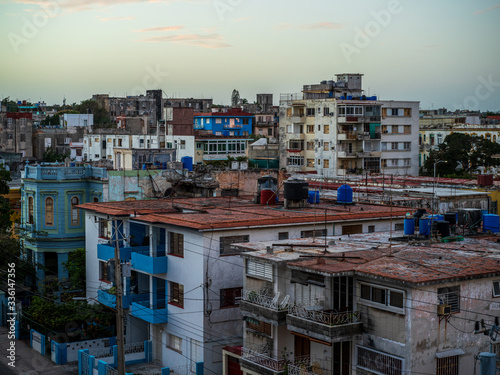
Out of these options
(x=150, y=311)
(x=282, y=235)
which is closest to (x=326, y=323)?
(x=282, y=235)

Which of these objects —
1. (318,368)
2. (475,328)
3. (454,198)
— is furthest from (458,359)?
(454,198)

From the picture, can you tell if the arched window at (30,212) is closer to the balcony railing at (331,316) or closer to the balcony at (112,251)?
the balcony at (112,251)

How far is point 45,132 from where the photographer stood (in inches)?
4407

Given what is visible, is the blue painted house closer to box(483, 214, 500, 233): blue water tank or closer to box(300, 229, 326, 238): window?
box(300, 229, 326, 238): window

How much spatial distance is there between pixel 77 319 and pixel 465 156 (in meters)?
55.2

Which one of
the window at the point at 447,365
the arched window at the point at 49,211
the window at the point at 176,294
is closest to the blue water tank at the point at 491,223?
the window at the point at 447,365

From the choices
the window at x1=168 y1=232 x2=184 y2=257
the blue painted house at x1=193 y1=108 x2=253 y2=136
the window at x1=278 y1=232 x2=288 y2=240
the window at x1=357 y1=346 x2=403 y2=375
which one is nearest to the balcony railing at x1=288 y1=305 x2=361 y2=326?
the window at x1=357 y1=346 x2=403 y2=375

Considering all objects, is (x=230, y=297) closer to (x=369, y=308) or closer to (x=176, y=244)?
(x=176, y=244)

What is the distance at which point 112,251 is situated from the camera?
33.6 meters

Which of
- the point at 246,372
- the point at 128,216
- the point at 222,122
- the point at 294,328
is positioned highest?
the point at 222,122

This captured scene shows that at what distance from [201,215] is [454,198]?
1480cm

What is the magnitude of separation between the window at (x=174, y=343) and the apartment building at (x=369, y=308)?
209 inches

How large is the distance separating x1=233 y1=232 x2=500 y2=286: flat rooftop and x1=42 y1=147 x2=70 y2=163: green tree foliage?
77.1 metres

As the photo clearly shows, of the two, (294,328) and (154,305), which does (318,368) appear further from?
(154,305)
